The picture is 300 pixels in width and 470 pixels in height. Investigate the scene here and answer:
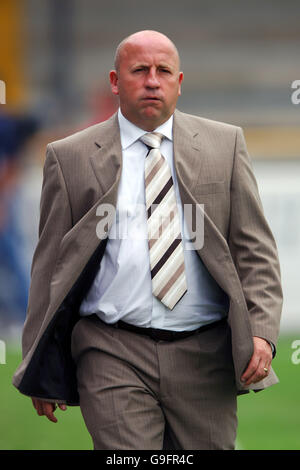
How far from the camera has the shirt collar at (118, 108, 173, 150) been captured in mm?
3627

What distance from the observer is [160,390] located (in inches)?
138

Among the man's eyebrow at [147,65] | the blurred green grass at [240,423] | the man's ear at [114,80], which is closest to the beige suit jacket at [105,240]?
the man's ear at [114,80]

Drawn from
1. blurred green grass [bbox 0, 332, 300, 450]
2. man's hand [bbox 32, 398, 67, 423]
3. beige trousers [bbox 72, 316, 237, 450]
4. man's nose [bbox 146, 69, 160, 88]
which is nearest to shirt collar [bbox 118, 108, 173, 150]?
man's nose [bbox 146, 69, 160, 88]

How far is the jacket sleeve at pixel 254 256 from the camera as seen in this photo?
346 cm

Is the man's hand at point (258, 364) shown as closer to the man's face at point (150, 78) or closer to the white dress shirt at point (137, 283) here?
the white dress shirt at point (137, 283)

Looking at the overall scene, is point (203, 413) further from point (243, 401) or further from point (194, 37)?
point (194, 37)

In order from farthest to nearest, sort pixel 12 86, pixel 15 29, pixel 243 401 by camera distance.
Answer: pixel 15 29, pixel 12 86, pixel 243 401

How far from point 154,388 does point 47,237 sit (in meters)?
0.61

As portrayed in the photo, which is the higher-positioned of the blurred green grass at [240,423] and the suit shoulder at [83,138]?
the suit shoulder at [83,138]

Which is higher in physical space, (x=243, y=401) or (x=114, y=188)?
(x=114, y=188)

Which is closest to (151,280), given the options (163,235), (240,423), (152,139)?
(163,235)

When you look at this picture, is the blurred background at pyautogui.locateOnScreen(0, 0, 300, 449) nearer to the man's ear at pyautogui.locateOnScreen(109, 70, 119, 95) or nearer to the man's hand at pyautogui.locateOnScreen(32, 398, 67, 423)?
the man's hand at pyautogui.locateOnScreen(32, 398, 67, 423)

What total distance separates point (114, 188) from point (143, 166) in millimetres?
157

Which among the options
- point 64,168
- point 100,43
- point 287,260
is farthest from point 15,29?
point 64,168
